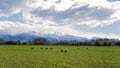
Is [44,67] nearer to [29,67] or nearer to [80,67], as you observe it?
[29,67]

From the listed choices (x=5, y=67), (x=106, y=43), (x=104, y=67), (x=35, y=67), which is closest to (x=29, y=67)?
(x=35, y=67)

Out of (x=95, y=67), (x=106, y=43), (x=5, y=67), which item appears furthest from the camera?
(x=106, y=43)

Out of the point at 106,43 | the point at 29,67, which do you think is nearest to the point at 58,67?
the point at 29,67

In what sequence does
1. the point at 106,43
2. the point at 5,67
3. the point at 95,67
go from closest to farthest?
1. the point at 5,67
2. the point at 95,67
3. the point at 106,43

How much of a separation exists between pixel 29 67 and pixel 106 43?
536 ft

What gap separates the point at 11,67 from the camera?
2794cm

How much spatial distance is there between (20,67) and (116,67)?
10.4 m

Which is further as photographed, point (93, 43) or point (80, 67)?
point (93, 43)

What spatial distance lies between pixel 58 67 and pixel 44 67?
1.54 m

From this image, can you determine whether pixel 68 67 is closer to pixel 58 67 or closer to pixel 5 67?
pixel 58 67

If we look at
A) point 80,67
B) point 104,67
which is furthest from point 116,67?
point 80,67

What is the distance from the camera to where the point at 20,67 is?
2831 cm

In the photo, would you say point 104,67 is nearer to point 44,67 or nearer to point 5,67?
point 44,67

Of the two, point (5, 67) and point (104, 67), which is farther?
point (104, 67)
